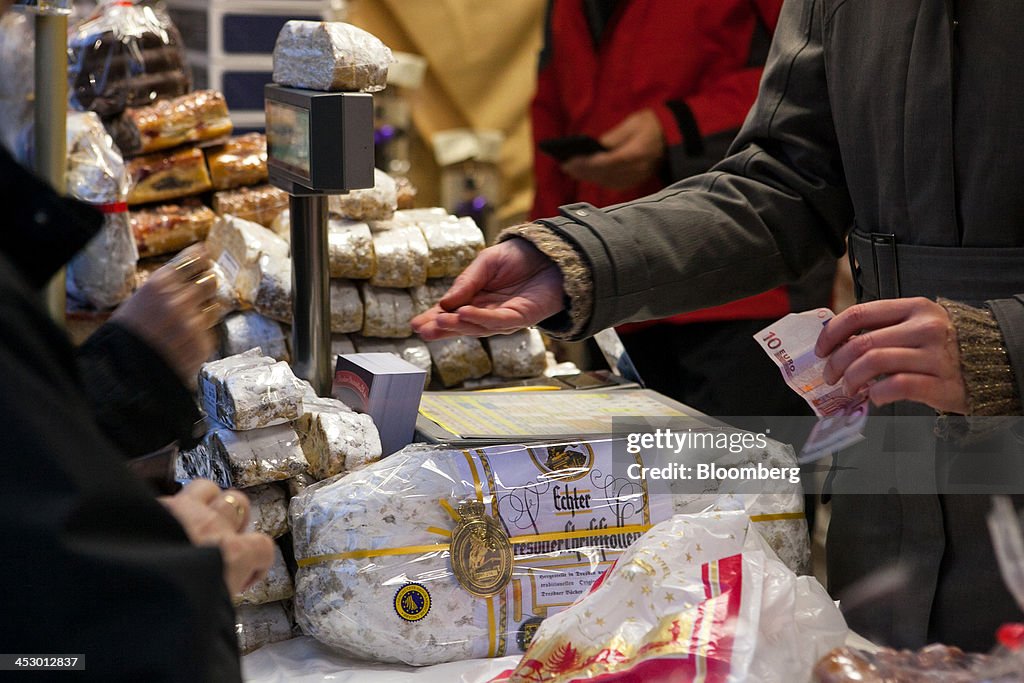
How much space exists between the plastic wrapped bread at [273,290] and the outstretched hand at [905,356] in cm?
78

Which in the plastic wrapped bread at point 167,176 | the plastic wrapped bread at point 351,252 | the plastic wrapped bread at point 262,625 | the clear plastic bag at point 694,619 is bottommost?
the plastic wrapped bread at point 262,625

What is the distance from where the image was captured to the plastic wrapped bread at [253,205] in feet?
5.74

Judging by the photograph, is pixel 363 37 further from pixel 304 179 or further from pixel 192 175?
pixel 192 175

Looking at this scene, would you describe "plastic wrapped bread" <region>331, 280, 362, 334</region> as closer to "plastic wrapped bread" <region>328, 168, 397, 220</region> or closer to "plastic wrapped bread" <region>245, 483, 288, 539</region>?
"plastic wrapped bread" <region>328, 168, 397, 220</region>

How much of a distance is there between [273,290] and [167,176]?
402 millimetres

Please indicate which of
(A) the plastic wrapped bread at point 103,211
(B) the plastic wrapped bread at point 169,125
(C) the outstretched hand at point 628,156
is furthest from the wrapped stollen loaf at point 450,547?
(C) the outstretched hand at point 628,156

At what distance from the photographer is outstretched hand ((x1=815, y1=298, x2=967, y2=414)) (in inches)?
36.7

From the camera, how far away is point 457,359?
1.53 metres

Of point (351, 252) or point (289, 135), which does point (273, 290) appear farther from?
point (289, 135)

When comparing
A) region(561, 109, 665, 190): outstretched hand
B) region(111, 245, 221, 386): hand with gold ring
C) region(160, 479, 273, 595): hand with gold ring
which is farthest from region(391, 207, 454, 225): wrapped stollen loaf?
region(160, 479, 273, 595): hand with gold ring

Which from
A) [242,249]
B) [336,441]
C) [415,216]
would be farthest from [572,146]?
[336,441]

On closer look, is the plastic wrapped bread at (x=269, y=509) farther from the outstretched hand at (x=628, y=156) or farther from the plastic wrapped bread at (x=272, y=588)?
the outstretched hand at (x=628, y=156)

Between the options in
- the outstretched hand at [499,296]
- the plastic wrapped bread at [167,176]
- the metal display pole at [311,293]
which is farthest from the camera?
the plastic wrapped bread at [167,176]

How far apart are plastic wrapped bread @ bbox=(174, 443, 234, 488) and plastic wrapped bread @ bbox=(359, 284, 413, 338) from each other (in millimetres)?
380
